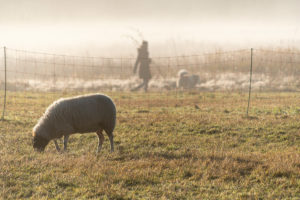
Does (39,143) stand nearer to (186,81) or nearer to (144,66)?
(144,66)

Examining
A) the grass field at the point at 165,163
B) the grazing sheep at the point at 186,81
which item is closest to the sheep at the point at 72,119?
the grass field at the point at 165,163

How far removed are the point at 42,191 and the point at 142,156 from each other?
2741mm

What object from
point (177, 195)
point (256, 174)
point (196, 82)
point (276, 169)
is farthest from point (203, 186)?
point (196, 82)

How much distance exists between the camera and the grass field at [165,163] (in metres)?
5.48

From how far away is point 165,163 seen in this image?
22.5 feet

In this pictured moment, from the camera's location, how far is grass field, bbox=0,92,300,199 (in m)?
5.48

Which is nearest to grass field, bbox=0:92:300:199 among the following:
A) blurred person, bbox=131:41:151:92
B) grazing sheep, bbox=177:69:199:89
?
blurred person, bbox=131:41:151:92

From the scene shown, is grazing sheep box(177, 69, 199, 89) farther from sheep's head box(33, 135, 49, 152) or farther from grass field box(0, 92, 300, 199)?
sheep's head box(33, 135, 49, 152)

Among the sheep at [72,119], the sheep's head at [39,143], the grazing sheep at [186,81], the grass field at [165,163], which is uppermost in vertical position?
the grazing sheep at [186,81]

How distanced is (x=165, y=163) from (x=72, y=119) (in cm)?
266

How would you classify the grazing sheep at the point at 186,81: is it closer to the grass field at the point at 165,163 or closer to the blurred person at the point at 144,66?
the blurred person at the point at 144,66

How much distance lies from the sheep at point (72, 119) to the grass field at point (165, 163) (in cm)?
49

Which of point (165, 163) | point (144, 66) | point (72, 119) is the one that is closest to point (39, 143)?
point (72, 119)

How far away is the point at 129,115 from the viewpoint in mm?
13234
